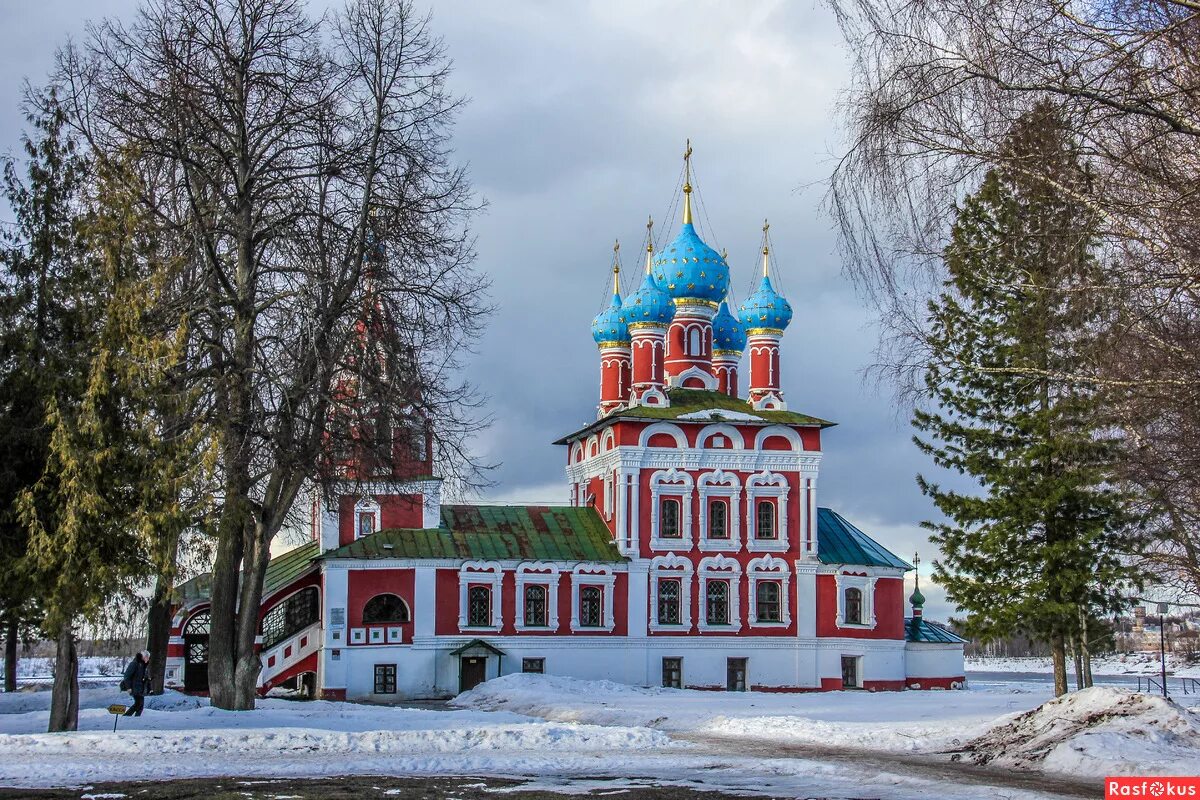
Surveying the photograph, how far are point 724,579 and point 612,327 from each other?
9298 mm

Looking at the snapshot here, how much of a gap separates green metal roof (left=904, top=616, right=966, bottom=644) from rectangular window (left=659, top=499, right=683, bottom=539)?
8.00 meters

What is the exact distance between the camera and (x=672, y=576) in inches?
1483

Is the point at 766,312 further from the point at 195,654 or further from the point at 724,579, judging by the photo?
the point at 195,654

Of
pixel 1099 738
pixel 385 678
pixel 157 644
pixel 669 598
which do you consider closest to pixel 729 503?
pixel 669 598

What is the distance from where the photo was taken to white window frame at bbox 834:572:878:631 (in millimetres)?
38375

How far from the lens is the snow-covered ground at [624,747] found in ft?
46.9

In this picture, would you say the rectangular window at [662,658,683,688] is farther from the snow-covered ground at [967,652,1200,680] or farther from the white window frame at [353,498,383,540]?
the snow-covered ground at [967,652,1200,680]

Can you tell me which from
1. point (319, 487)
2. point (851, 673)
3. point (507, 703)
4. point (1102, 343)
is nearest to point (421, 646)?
point (507, 703)

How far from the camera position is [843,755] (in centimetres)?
1728

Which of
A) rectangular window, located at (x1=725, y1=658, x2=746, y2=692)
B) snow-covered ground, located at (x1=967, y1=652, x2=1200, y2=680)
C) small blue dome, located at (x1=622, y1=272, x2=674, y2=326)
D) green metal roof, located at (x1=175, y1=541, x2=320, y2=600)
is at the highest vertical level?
small blue dome, located at (x1=622, y1=272, x2=674, y2=326)

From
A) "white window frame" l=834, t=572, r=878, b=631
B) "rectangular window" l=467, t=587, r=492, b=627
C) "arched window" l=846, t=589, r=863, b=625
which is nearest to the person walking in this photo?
"rectangular window" l=467, t=587, r=492, b=627

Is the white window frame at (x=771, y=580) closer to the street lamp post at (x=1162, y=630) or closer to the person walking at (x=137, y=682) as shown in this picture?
the street lamp post at (x=1162, y=630)

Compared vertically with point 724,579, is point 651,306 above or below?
above

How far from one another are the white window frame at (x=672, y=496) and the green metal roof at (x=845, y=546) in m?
4.09
